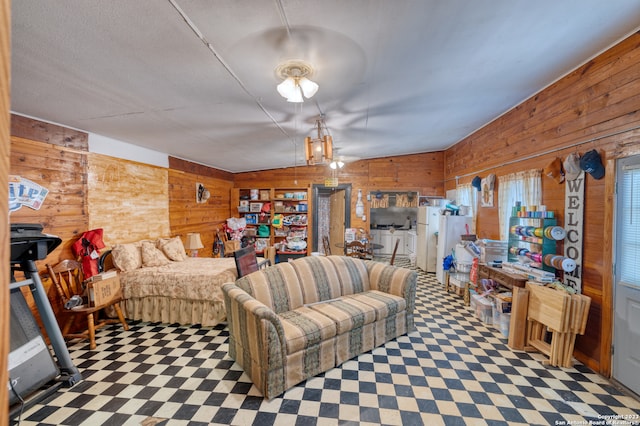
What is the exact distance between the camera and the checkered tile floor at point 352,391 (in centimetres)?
191

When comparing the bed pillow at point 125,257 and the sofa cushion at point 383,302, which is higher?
the bed pillow at point 125,257

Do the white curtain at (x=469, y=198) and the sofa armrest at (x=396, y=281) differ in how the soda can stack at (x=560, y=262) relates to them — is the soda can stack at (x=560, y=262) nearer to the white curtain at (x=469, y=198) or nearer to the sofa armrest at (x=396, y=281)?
the sofa armrest at (x=396, y=281)

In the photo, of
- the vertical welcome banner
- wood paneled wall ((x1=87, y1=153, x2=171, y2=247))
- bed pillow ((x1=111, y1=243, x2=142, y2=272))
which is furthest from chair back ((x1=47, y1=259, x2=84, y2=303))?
the vertical welcome banner

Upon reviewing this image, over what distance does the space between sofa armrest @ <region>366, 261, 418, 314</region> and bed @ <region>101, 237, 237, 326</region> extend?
195cm

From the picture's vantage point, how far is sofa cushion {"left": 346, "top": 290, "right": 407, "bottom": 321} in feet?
9.30

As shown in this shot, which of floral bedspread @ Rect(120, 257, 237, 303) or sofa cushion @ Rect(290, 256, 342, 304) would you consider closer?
sofa cushion @ Rect(290, 256, 342, 304)

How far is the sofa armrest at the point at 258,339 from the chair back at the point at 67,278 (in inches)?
82.1

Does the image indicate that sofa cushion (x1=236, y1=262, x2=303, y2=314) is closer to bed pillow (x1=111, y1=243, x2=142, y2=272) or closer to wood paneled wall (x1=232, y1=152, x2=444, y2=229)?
bed pillow (x1=111, y1=243, x2=142, y2=272)

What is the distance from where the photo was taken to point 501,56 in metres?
2.29

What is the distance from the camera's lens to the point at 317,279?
305cm

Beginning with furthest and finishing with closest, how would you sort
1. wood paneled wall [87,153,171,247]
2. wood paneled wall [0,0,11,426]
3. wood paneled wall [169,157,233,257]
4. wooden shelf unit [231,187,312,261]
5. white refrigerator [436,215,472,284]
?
wooden shelf unit [231,187,312,261] → white refrigerator [436,215,472,284] → wood paneled wall [169,157,233,257] → wood paneled wall [87,153,171,247] → wood paneled wall [0,0,11,426]

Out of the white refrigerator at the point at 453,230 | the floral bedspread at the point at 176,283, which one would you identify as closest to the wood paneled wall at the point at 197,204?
the floral bedspread at the point at 176,283

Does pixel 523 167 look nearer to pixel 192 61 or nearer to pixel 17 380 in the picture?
pixel 192 61

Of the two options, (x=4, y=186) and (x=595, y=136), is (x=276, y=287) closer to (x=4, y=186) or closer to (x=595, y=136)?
(x=4, y=186)
